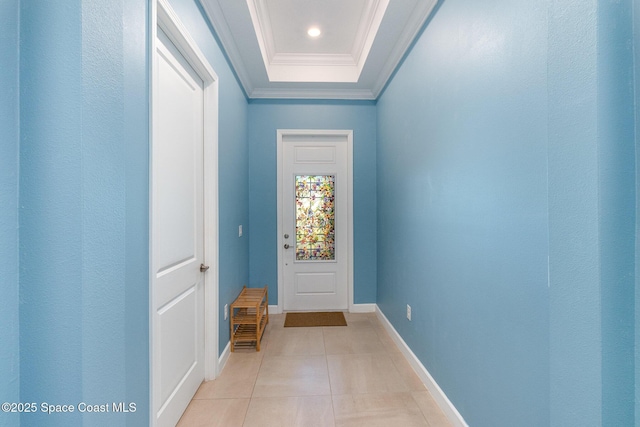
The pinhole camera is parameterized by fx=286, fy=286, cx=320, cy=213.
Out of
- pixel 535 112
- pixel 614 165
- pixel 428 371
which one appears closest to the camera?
pixel 614 165

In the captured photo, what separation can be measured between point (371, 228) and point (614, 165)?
2.85 metres

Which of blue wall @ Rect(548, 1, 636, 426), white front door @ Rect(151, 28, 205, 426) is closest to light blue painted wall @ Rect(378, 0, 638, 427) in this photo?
blue wall @ Rect(548, 1, 636, 426)

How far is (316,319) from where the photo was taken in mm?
3350

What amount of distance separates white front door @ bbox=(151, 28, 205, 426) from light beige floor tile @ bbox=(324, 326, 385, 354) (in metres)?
1.17

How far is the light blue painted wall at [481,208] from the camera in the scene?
107cm

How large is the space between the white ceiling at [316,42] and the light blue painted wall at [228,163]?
17cm

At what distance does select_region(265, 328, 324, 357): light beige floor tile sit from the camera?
2.58 m

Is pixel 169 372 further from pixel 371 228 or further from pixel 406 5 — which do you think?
pixel 406 5

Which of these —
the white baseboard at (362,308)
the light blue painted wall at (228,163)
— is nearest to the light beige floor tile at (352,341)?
the white baseboard at (362,308)

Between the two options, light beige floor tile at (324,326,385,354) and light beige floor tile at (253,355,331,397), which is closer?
light beige floor tile at (253,355,331,397)

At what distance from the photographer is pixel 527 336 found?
1113 mm

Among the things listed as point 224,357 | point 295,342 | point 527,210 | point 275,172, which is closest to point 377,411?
point 295,342

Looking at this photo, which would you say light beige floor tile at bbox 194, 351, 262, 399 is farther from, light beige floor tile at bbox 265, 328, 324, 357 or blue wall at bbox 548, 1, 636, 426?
blue wall at bbox 548, 1, 636, 426

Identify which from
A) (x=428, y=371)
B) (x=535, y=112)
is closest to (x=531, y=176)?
(x=535, y=112)
